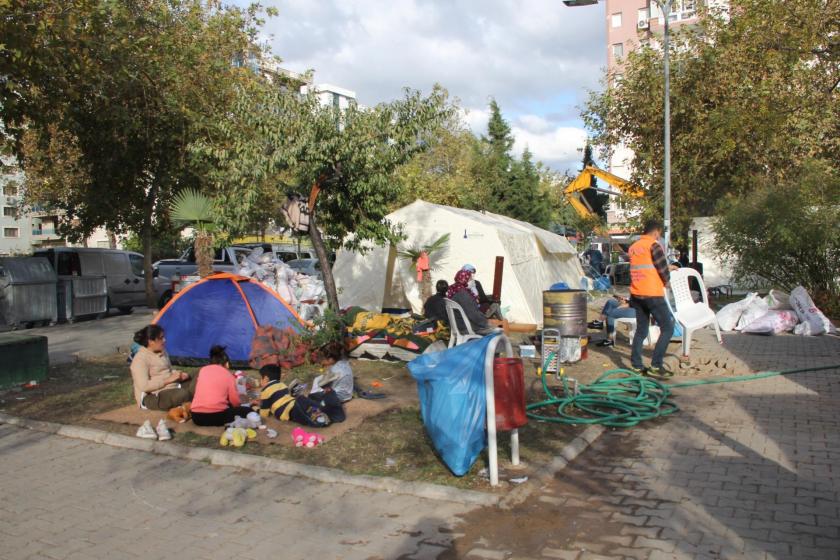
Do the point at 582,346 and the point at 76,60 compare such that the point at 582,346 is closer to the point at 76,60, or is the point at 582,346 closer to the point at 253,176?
the point at 253,176

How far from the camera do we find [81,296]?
16875 mm

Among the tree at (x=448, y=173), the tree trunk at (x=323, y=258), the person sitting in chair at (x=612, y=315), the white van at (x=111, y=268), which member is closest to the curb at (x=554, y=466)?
the person sitting in chair at (x=612, y=315)

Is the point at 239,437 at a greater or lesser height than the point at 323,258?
lesser

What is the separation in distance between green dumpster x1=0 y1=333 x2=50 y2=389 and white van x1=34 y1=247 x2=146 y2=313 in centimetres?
804

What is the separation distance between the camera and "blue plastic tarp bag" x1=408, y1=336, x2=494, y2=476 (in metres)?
4.89

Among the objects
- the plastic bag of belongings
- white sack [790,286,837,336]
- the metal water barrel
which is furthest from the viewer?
white sack [790,286,837,336]

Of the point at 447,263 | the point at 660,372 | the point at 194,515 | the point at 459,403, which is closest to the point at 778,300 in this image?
the point at 660,372

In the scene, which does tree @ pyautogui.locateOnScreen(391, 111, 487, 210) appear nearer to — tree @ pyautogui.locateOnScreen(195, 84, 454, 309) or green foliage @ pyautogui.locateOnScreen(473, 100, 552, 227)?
green foliage @ pyautogui.locateOnScreen(473, 100, 552, 227)

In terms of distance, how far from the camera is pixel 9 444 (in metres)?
6.62

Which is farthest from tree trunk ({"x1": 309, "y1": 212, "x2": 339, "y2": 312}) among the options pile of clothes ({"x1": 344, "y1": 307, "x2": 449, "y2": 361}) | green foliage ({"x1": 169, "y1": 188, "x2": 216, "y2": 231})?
green foliage ({"x1": 169, "y1": 188, "x2": 216, "y2": 231})

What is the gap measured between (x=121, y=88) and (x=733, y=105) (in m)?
14.7

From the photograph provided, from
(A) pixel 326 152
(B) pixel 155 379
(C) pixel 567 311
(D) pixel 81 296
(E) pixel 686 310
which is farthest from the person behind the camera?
(D) pixel 81 296

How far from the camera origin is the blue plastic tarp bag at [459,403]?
489 cm

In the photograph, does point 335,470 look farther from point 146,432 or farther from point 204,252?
point 204,252
